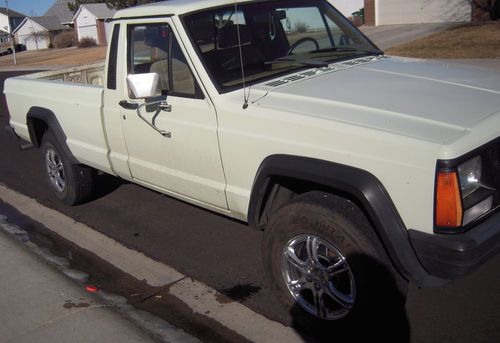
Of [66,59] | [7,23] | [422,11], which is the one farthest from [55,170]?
[7,23]

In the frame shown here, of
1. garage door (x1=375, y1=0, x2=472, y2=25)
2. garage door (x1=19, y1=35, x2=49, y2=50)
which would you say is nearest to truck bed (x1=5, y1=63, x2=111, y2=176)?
garage door (x1=375, y1=0, x2=472, y2=25)

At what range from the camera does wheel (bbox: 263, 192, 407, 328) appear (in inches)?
118

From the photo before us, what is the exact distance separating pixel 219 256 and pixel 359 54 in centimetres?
201

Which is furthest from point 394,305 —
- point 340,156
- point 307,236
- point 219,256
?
point 219,256

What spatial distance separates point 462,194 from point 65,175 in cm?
436

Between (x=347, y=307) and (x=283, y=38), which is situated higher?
(x=283, y=38)

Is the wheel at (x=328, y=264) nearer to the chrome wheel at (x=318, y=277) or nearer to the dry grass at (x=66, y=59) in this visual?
the chrome wheel at (x=318, y=277)

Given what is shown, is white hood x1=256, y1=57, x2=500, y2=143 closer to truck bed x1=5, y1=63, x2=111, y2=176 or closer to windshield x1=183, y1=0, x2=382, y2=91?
windshield x1=183, y1=0, x2=382, y2=91

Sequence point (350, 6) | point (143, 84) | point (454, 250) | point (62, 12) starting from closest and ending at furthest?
point (454, 250), point (143, 84), point (350, 6), point (62, 12)

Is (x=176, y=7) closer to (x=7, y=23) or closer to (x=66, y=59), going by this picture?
(x=66, y=59)

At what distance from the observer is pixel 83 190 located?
19.7 feet

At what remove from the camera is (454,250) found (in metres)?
2.68

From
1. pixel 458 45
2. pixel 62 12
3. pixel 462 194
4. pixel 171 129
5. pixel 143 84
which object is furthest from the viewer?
pixel 62 12

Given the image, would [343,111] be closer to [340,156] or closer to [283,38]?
[340,156]
